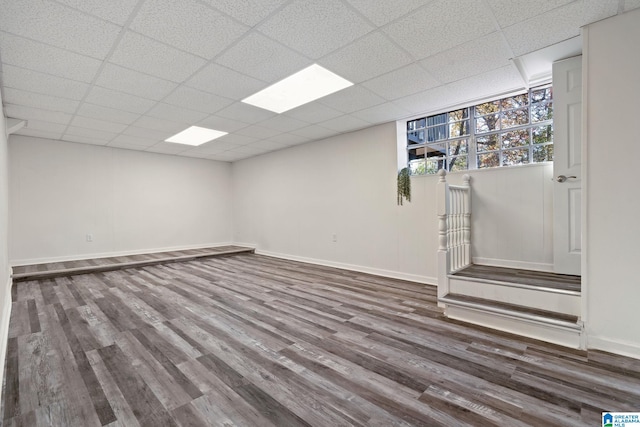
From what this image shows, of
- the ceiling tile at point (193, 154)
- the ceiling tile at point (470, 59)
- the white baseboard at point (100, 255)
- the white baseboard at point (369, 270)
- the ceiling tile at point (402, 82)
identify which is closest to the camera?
the ceiling tile at point (470, 59)

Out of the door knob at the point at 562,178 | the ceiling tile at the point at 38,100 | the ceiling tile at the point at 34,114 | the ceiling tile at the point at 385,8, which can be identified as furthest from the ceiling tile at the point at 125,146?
the door knob at the point at 562,178

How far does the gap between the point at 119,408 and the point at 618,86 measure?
3877mm

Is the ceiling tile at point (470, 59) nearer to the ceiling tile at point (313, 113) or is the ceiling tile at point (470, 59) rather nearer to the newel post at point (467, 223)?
the newel post at point (467, 223)

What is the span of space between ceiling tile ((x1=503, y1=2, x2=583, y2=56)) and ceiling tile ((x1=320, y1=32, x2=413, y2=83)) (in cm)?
84

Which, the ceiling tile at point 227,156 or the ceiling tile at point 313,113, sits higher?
the ceiling tile at point 313,113

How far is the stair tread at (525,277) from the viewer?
2580 mm

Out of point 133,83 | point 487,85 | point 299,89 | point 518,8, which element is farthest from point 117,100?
point 487,85

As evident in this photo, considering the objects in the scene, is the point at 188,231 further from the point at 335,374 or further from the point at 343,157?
the point at 335,374

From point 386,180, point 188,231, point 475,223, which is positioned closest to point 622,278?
point 475,223

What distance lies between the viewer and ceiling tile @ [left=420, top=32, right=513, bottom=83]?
7.97ft

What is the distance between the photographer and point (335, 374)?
1869 mm

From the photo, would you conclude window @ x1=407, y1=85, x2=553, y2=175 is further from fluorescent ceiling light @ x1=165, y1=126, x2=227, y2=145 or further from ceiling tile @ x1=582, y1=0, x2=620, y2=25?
fluorescent ceiling light @ x1=165, y1=126, x2=227, y2=145

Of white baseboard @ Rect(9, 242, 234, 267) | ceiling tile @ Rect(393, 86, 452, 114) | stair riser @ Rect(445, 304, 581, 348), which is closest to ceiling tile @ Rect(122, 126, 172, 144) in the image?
white baseboard @ Rect(9, 242, 234, 267)

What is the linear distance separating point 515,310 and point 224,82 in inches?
141
